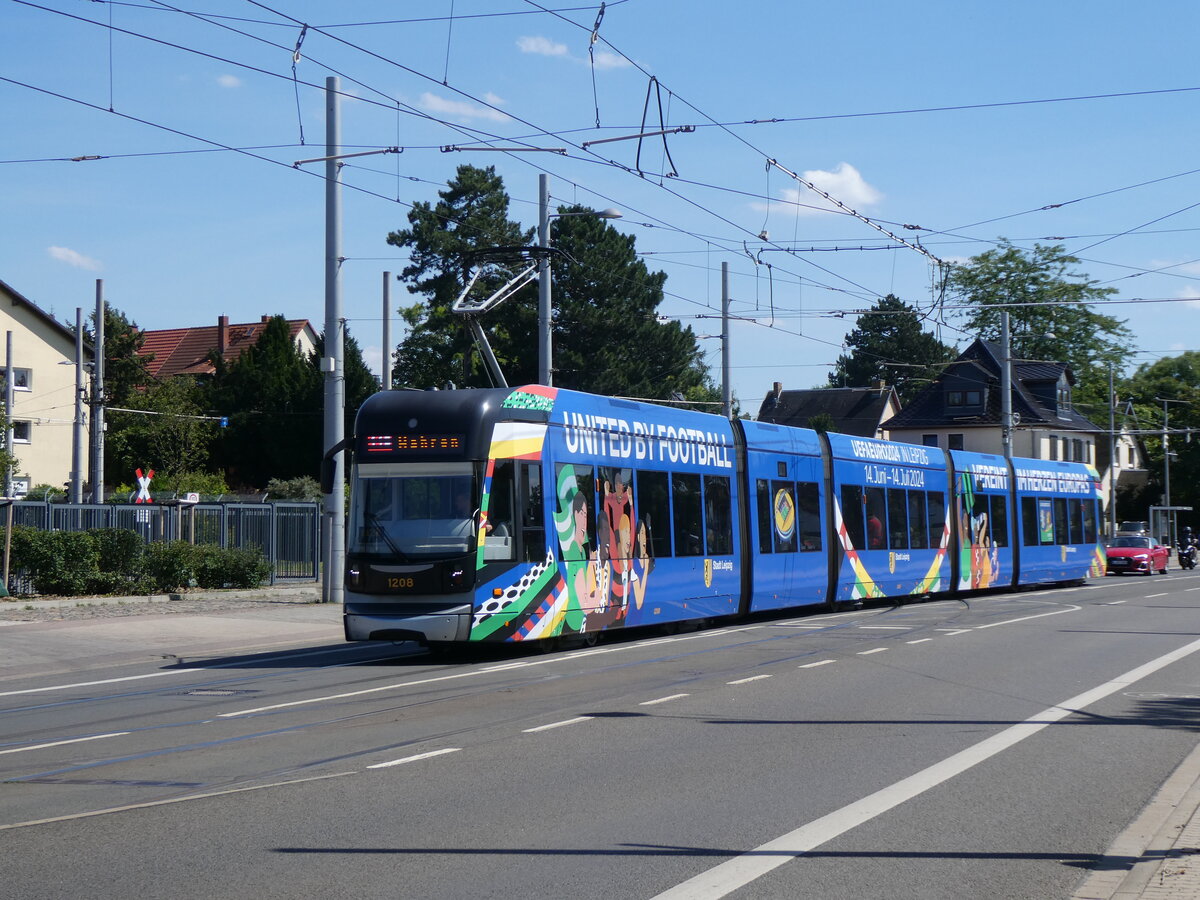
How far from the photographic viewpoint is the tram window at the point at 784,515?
2338 cm

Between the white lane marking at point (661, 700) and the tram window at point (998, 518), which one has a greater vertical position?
the tram window at point (998, 518)

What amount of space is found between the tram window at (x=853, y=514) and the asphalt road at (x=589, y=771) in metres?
8.04

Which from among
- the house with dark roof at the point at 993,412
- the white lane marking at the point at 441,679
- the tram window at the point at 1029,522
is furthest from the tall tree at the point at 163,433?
the white lane marking at the point at 441,679

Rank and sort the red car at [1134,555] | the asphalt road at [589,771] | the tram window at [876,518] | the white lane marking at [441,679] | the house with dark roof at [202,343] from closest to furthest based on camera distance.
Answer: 1. the asphalt road at [589,771]
2. the white lane marking at [441,679]
3. the tram window at [876,518]
4. the red car at [1134,555]
5. the house with dark roof at [202,343]

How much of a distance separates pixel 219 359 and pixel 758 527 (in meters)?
60.9

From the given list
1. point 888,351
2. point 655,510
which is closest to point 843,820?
point 655,510

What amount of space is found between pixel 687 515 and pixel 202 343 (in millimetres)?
78683

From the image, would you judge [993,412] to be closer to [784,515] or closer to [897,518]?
[897,518]

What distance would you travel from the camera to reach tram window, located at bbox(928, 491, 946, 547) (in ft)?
97.1

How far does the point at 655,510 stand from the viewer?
1978 cm

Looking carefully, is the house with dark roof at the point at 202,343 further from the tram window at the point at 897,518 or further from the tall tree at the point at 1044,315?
the tram window at the point at 897,518

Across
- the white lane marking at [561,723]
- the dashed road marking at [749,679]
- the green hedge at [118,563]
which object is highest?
the green hedge at [118,563]

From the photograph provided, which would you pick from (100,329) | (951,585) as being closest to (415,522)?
(951,585)

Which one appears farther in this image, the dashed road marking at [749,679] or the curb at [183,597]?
the curb at [183,597]
